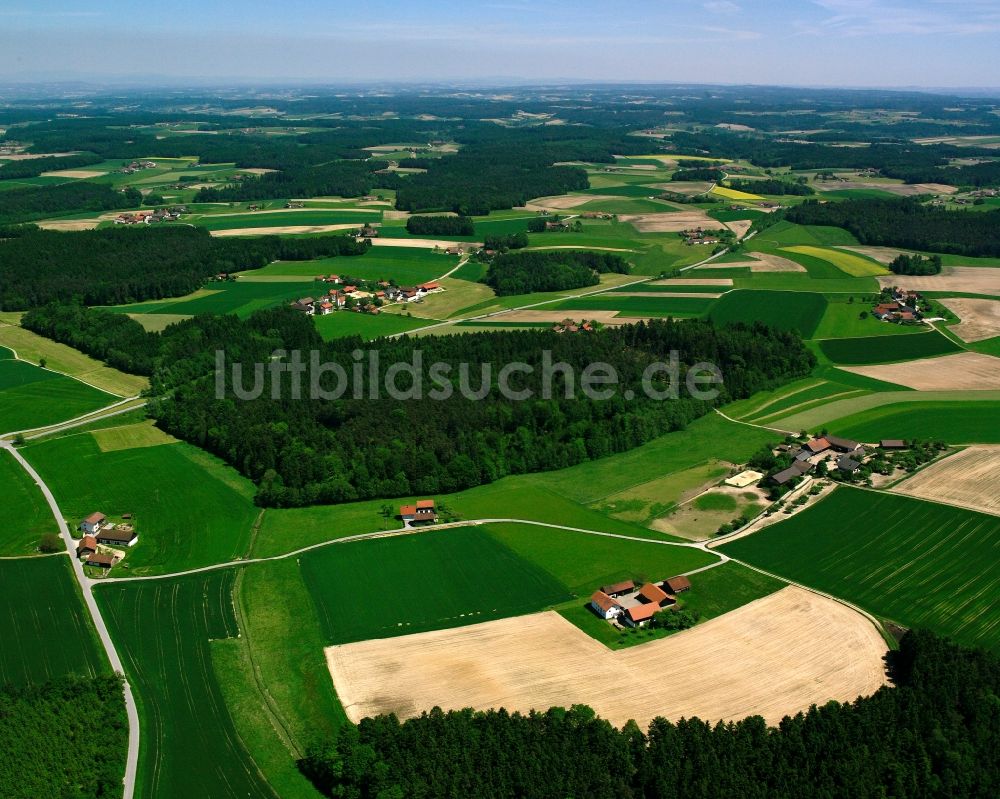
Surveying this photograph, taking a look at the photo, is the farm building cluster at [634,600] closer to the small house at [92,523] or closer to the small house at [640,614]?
the small house at [640,614]

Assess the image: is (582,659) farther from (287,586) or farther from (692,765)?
(287,586)

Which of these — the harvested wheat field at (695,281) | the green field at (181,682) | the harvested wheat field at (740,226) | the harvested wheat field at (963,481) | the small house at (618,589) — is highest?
the harvested wheat field at (740,226)

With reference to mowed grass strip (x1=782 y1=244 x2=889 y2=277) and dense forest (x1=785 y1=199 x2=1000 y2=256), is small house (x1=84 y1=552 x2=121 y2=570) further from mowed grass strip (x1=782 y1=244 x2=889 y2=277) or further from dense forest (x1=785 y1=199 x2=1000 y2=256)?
dense forest (x1=785 y1=199 x2=1000 y2=256)

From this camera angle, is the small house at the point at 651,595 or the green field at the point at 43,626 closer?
the green field at the point at 43,626

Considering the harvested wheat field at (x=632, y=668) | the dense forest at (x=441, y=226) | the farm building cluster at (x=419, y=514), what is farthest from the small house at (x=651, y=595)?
the dense forest at (x=441, y=226)

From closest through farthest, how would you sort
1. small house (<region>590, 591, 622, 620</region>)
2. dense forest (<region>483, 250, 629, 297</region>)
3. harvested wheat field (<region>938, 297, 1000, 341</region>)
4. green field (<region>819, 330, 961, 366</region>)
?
small house (<region>590, 591, 622, 620</region>) → green field (<region>819, 330, 961, 366</region>) → harvested wheat field (<region>938, 297, 1000, 341</region>) → dense forest (<region>483, 250, 629, 297</region>)

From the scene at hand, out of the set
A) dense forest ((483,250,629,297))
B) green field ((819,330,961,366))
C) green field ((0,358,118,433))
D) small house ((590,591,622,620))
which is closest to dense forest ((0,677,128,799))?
small house ((590,591,622,620))

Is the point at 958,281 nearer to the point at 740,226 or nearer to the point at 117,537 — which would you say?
the point at 740,226
